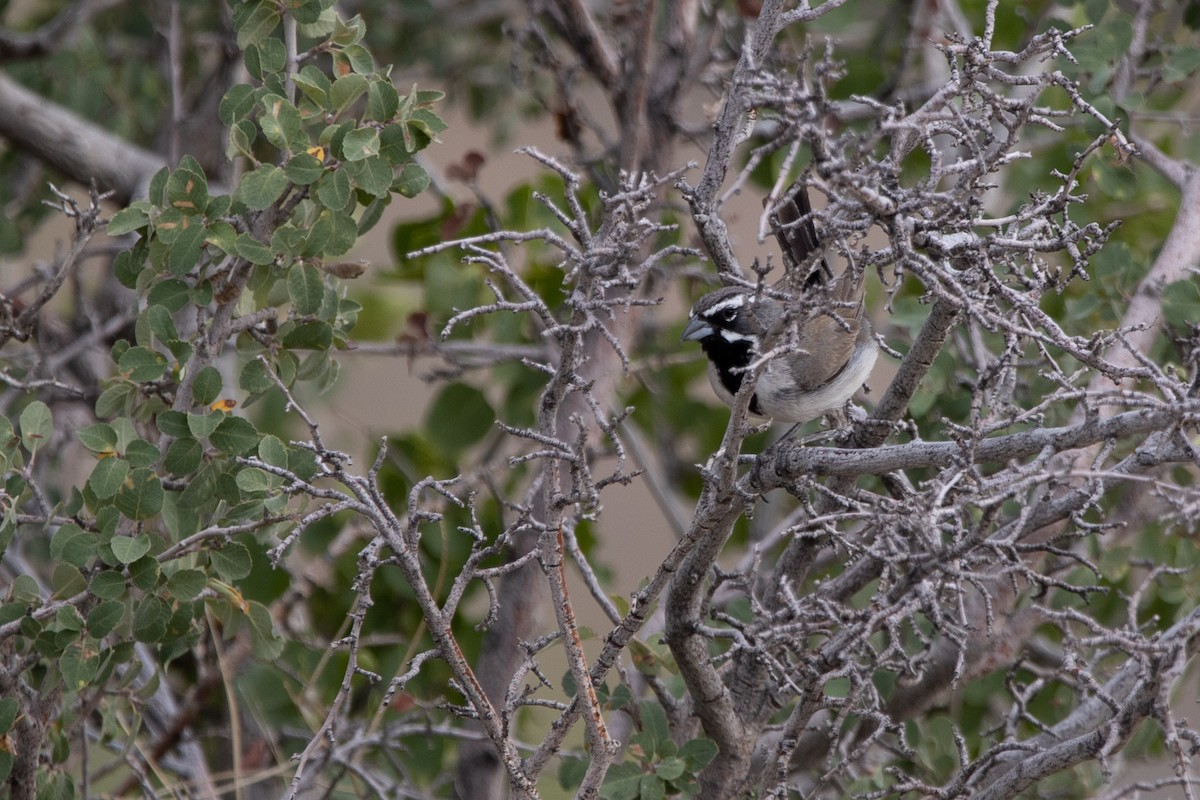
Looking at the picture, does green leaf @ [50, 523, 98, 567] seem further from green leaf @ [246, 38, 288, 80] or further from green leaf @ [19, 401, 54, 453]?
green leaf @ [246, 38, 288, 80]

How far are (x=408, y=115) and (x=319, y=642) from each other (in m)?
2.11

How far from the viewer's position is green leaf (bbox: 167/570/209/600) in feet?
8.02

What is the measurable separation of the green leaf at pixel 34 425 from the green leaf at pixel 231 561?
1.36ft

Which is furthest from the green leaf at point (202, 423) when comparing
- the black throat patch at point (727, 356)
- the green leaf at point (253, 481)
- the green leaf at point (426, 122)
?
the black throat patch at point (727, 356)

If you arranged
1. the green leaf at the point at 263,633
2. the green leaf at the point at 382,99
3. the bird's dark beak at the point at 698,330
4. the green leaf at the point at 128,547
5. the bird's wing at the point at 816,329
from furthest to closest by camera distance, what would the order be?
the bird's dark beak at the point at 698,330 → the bird's wing at the point at 816,329 → the green leaf at the point at 263,633 → the green leaf at the point at 382,99 → the green leaf at the point at 128,547

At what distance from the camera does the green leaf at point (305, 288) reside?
248cm

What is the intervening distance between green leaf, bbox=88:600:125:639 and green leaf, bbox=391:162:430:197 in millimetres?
963

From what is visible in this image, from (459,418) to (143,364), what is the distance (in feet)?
6.04

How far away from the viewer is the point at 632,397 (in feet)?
15.3

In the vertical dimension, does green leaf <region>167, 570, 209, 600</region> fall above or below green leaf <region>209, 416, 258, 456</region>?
below

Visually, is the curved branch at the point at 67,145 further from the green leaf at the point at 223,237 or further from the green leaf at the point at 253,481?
the green leaf at the point at 253,481

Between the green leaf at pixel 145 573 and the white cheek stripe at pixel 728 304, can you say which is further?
the white cheek stripe at pixel 728 304

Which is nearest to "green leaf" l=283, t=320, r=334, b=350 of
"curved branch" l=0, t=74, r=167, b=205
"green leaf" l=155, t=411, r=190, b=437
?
"green leaf" l=155, t=411, r=190, b=437

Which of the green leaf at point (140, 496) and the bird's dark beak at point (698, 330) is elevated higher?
the bird's dark beak at point (698, 330)
